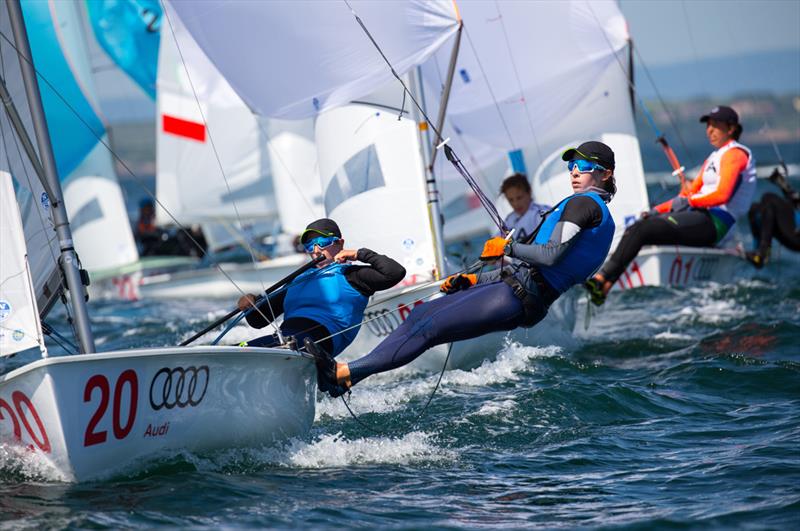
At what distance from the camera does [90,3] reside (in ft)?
44.7

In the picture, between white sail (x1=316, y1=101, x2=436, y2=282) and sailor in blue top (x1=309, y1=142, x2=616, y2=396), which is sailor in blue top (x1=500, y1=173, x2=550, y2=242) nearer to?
white sail (x1=316, y1=101, x2=436, y2=282)

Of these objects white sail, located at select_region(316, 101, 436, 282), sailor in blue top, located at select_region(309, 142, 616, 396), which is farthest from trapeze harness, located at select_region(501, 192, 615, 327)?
white sail, located at select_region(316, 101, 436, 282)

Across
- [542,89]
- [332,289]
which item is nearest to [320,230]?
[332,289]

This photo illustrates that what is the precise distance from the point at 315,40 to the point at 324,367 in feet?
8.08

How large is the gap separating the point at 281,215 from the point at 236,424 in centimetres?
879

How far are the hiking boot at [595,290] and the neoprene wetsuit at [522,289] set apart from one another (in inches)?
106

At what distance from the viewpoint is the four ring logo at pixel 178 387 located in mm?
4465

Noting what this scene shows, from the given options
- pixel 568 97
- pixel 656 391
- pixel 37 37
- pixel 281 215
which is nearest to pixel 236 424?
pixel 656 391

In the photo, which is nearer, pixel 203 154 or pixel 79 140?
pixel 79 140

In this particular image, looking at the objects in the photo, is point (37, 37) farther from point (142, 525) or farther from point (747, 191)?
point (142, 525)

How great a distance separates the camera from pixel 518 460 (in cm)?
498

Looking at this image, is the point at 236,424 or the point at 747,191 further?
the point at 747,191

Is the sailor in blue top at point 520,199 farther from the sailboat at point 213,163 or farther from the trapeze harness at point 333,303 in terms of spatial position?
the sailboat at point 213,163

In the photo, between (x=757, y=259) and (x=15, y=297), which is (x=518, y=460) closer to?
(x=15, y=297)
